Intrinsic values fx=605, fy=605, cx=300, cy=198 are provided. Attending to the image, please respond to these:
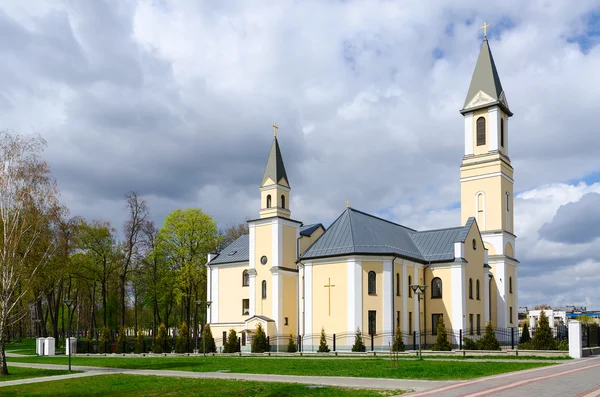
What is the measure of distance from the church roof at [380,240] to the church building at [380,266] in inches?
4.0

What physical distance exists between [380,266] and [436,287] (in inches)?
257

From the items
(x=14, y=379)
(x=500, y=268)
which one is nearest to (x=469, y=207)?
(x=500, y=268)

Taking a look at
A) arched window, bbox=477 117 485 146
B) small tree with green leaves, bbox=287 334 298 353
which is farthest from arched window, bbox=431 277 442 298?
arched window, bbox=477 117 485 146

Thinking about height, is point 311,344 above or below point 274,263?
below

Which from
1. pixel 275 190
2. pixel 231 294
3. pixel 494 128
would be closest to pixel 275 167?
pixel 275 190

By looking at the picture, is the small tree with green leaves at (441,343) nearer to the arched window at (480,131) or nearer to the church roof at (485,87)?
the arched window at (480,131)

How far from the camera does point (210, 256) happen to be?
169 feet

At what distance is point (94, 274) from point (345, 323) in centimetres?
2871

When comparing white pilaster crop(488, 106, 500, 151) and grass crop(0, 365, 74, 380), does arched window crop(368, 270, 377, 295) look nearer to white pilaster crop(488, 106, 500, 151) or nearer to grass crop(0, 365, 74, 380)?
white pilaster crop(488, 106, 500, 151)

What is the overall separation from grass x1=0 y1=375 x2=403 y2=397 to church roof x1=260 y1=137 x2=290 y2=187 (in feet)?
82.7

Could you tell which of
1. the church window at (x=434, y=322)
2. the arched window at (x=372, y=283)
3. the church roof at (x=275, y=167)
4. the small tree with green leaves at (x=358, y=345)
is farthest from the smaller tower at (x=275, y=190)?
the church window at (x=434, y=322)

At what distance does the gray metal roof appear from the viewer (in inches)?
1939

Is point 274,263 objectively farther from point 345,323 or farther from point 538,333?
point 538,333

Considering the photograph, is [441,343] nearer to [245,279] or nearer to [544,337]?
[544,337]
